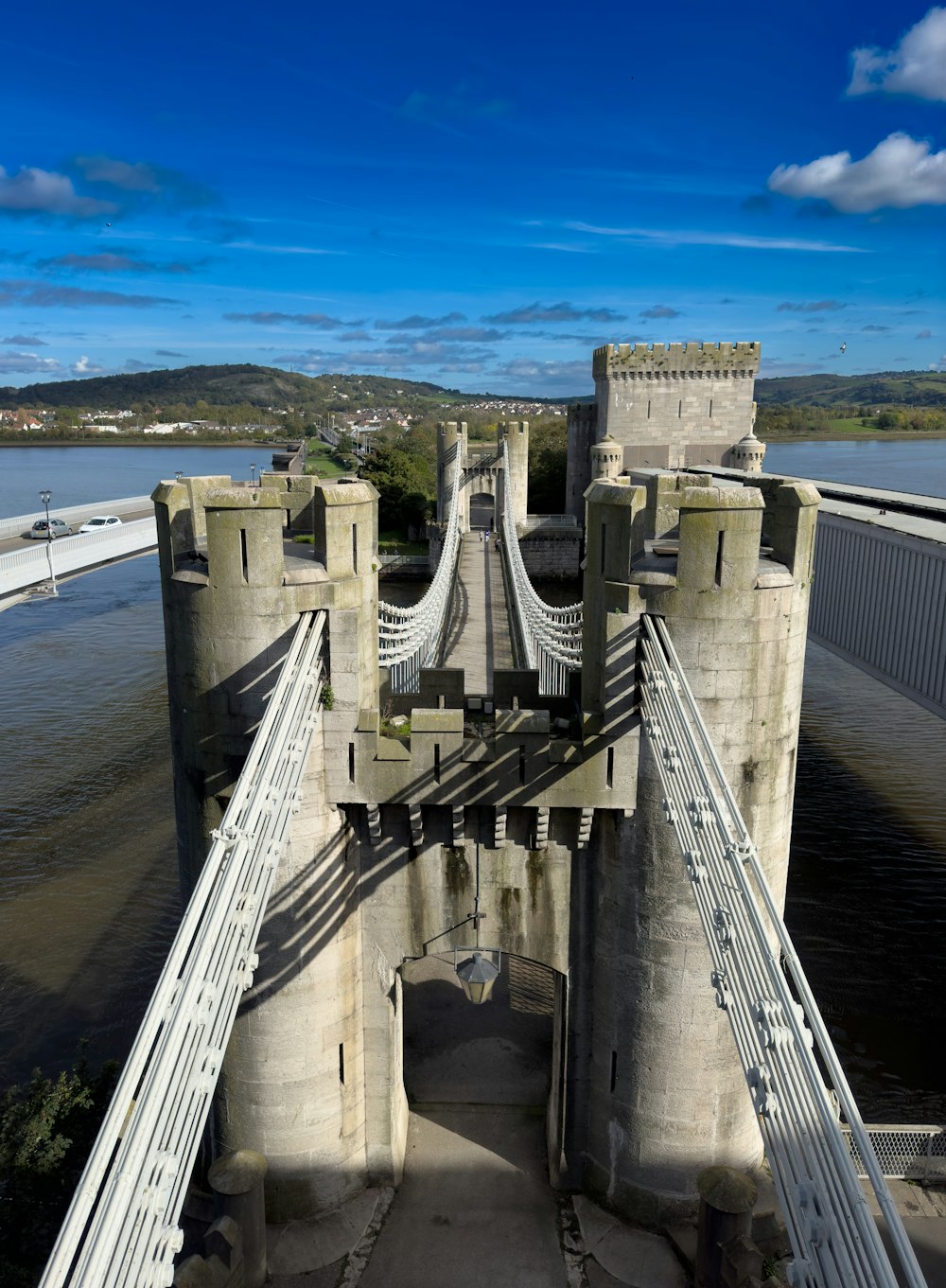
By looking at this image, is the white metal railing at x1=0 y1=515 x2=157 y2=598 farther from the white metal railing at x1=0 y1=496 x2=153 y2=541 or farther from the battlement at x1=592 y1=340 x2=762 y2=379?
the battlement at x1=592 y1=340 x2=762 y2=379

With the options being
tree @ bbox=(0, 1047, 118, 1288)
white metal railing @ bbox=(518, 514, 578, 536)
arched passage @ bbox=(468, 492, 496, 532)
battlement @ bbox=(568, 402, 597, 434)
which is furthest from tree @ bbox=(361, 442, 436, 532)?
tree @ bbox=(0, 1047, 118, 1288)

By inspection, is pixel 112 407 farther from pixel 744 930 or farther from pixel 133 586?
pixel 744 930

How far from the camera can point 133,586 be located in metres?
44.3

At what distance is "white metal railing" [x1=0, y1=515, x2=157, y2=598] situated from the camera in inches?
894

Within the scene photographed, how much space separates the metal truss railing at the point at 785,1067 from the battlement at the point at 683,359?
39136 mm

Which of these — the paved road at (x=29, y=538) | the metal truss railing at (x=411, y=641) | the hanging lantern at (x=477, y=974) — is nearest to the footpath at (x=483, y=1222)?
the hanging lantern at (x=477, y=974)

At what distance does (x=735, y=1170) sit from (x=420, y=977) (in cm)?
556

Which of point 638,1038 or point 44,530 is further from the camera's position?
point 44,530

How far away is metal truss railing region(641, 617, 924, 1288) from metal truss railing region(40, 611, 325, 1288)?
2290mm

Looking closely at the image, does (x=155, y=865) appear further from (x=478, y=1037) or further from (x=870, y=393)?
(x=870, y=393)

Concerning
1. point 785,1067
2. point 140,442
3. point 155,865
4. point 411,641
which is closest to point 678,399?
point 155,865

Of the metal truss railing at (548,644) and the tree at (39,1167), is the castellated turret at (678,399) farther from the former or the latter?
the tree at (39,1167)

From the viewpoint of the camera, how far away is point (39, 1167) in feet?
25.7

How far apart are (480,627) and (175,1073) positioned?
582 inches
